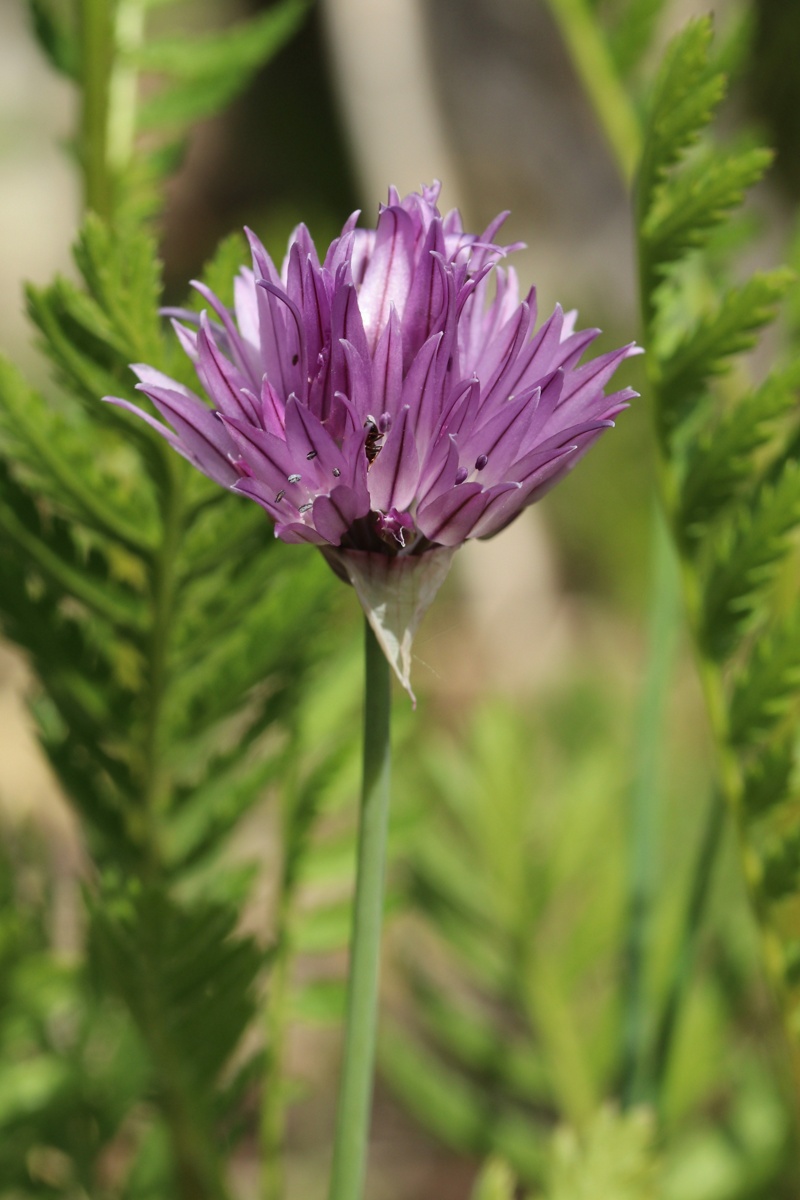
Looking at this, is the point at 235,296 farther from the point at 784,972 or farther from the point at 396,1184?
the point at 396,1184

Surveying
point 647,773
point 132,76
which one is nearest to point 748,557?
point 647,773

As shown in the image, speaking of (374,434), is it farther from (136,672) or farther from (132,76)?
(132,76)

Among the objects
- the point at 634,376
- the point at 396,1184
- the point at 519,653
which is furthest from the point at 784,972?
the point at 519,653

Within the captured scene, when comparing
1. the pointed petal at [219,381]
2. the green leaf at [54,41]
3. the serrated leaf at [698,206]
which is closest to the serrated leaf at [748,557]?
the serrated leaf at [698,206]

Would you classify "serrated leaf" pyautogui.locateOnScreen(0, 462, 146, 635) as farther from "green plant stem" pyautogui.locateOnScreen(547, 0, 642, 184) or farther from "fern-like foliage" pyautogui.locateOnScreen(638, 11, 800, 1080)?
"green plant stem" pyautogui.locateOnScreen(547, 0, 642, 184)

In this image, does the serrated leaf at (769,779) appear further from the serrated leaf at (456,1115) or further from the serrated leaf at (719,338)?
the serrated leaf at (456,1115)
